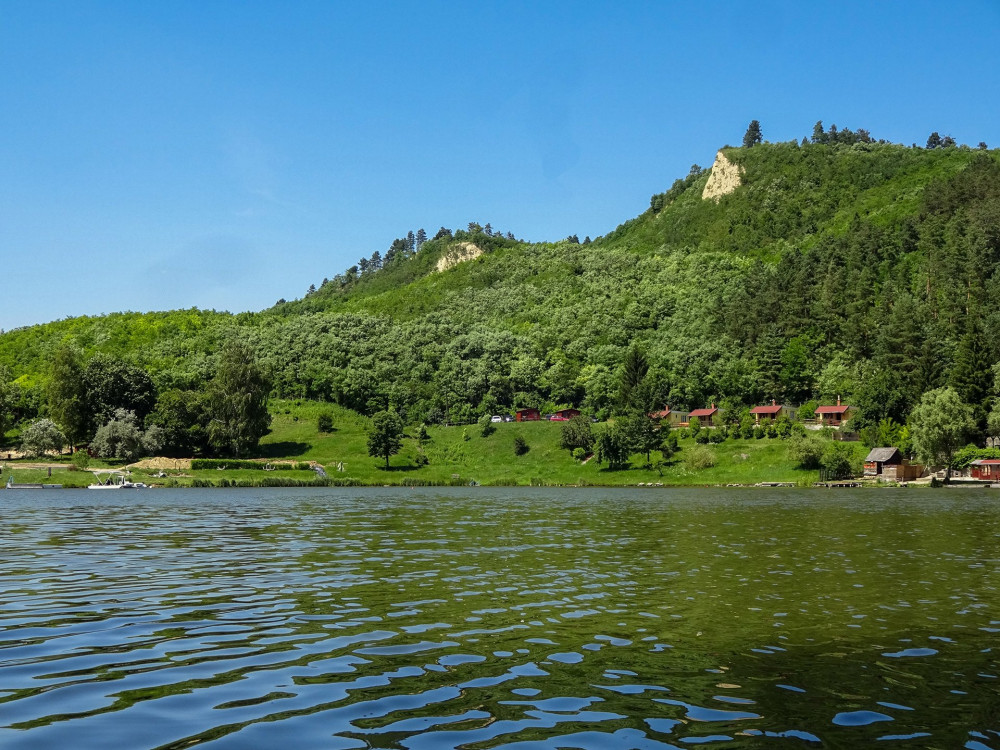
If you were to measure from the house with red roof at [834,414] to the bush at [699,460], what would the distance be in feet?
95.2

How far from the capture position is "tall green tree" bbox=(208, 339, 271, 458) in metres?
150

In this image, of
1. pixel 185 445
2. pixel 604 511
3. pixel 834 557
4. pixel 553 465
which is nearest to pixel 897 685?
pixel 834 557

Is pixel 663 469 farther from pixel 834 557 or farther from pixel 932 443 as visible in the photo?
pixel 834 557

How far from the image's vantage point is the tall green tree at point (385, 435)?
14975 centimetres

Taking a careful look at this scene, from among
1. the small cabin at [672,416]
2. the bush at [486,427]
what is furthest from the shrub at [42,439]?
the small cabin at [672,416]

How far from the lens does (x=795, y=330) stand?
637 feet

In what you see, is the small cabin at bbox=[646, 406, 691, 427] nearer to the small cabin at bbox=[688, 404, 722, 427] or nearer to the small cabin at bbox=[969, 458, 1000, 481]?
the small cabin at bbox=[688, 404, 722, 427]

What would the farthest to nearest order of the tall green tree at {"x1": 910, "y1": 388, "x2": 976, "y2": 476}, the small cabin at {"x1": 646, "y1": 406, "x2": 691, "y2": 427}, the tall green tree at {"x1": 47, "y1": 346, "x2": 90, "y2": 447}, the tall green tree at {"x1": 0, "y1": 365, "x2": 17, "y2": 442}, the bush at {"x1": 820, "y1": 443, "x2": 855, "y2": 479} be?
1. the small cabin at {"x1": 646, "y1": 406, "x2": 691, "y2": 427}
2. the tall green tree at {"x1": 0, "y1": 365, "x2": 17, "y2": 442}
3. the tall green tree at {"x1": 47, "y1": 346, "x2": 90, "y2": 447}
4. the bush at {"x1": 820, "y1": 443, "x2": 855, "y2": 479}
5. the tall green tree at {"x1": 910, "y1": 388, "x2": 976, "y2": 476}

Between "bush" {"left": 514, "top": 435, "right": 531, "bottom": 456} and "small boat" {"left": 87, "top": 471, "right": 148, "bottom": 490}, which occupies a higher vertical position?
"bush" {"left": 514, "top": 435, "right": 531, "bottom": 456}

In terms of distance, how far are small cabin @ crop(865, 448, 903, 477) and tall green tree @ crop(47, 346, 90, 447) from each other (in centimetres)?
13192

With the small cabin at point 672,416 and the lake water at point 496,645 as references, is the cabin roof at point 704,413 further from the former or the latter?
the lake water at point 496,645

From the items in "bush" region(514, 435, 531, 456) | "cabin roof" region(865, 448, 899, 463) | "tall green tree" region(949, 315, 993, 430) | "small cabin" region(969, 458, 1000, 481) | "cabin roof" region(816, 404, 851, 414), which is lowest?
"small cabin" region(969, 458, 1000, 481)

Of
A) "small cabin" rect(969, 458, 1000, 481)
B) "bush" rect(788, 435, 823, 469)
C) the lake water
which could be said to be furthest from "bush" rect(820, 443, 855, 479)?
the lake water

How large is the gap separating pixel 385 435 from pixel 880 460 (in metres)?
82.1
